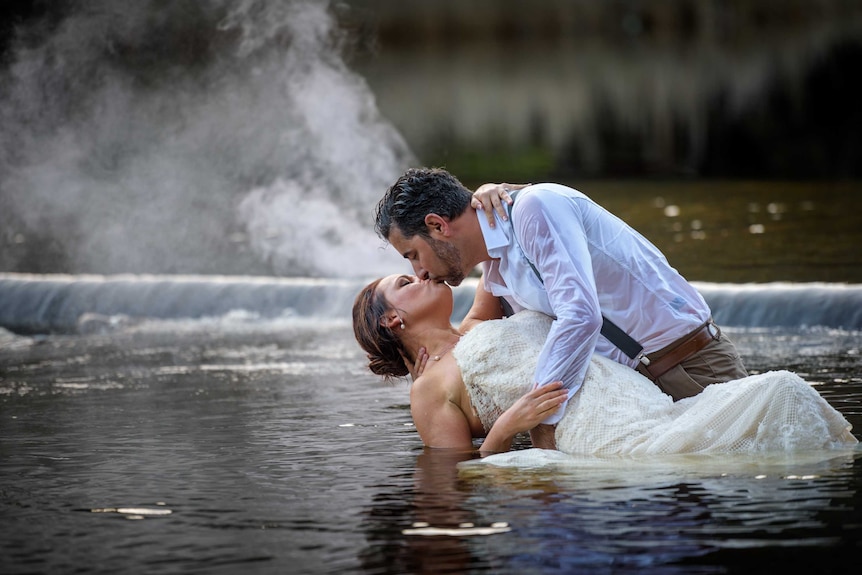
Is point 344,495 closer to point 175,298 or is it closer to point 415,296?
point 415,296

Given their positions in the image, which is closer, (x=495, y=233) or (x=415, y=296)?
(x=495, y=233)

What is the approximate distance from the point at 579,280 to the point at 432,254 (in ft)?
1.86

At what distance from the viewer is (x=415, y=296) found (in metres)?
5.12

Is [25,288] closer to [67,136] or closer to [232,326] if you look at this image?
[232,326]

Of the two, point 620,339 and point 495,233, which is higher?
point 495,233

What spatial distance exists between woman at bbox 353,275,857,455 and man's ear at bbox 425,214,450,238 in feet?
1.49

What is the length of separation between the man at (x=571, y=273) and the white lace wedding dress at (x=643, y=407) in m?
0.10

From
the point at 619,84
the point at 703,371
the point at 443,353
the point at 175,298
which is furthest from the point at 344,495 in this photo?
the point at 619,84

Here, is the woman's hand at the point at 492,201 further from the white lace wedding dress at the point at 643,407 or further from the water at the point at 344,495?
the water at the point at 344,495

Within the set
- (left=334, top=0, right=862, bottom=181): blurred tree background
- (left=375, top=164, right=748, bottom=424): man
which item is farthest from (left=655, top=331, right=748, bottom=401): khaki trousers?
(left=334, top=0, right=862, bottom=181): blurred tree background

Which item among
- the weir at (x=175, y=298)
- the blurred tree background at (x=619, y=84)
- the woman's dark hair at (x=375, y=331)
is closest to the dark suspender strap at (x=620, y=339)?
the woman's dark hair at (x=375, y=331)

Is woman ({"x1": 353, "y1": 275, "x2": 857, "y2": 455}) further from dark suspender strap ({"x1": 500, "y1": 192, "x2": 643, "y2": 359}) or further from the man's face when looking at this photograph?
the man's face

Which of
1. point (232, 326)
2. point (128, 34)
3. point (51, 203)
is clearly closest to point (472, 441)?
point (232, 326)

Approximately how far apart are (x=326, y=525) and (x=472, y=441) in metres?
1.40
